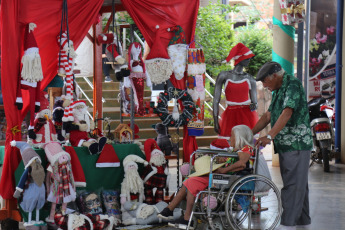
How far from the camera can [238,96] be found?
709cm

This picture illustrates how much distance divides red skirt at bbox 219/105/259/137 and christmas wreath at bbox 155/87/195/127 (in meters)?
0.42

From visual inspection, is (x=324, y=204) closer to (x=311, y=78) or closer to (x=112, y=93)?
(x=311, y=78)

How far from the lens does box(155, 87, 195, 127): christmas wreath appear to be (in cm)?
695

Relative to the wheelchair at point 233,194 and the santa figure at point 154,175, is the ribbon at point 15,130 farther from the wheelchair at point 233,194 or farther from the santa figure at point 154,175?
the wheelchair at point 233,194

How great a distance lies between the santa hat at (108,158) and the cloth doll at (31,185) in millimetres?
838

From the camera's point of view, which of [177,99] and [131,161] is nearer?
[131,161]

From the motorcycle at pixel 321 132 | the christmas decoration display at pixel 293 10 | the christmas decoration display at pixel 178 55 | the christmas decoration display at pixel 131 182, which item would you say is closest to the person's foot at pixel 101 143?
the christmas decoration display at pixel 131 182

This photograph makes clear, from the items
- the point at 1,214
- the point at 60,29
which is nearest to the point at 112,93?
the point at 60,29

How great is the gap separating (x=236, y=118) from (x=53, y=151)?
7.51ft

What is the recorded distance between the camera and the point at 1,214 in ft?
19.5

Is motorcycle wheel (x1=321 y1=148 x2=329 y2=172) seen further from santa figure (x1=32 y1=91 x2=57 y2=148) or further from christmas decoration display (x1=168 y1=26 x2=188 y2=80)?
santa figure (x1=32 y1=91 x2=57 y2=148)

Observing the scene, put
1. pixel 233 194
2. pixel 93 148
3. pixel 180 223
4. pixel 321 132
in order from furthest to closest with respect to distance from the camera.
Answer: pixel 321 132 → pixel 93 148 → pixel 180 223 → pixel 233 194

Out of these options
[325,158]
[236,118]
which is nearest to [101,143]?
[236,118]

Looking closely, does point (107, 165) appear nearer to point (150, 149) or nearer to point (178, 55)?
point (150, 149)
